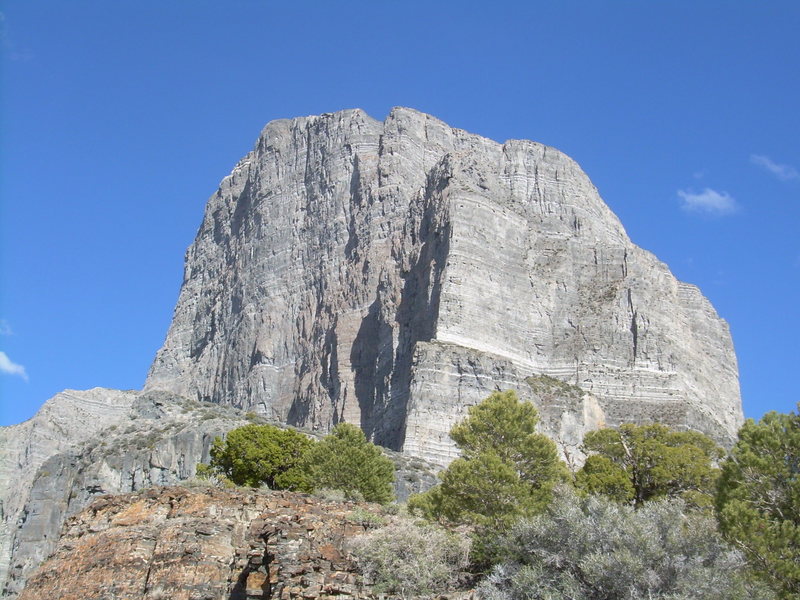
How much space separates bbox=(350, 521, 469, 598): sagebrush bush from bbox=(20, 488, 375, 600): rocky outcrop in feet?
1.91

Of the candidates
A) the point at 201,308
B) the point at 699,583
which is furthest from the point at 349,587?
the point at 201,308

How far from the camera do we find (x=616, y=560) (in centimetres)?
3050

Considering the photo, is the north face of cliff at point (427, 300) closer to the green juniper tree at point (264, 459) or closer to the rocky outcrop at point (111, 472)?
the rocky outcrop at point (111, 472)

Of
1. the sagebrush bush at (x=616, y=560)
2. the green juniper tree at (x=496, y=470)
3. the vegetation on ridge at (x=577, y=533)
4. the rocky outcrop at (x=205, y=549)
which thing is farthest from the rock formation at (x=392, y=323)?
the sagebrush bush at (x=616, y=560)

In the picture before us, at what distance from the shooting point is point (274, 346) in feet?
461

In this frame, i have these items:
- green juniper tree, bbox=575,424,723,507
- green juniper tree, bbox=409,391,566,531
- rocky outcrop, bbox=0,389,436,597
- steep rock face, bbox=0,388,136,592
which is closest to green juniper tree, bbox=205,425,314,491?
green juniper tree, bbox=409,391,566,531

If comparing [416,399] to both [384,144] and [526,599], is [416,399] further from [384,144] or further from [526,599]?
[526,599]

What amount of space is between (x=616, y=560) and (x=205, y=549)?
12.4 meters

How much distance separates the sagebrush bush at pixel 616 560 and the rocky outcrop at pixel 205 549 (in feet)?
16.0

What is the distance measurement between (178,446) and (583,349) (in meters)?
51.5

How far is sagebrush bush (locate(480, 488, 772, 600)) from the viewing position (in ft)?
98.5

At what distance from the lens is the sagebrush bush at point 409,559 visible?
31359 mm

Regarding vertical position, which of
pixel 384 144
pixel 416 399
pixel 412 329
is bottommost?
pixel 416 399

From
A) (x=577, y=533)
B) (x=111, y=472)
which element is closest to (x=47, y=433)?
(x=111, y=472)
